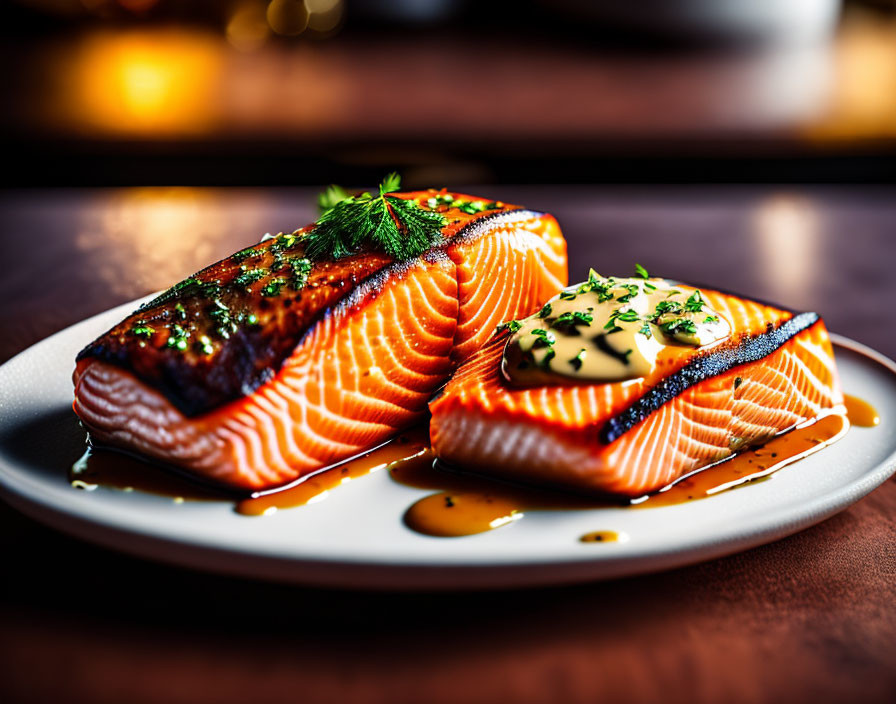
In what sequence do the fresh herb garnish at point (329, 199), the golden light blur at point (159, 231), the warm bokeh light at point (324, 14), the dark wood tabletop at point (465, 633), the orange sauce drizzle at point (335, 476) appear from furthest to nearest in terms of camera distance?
the warm bokeh light at point (324, 14) → the golden light blur at point (159, 231) → the fresh herb garnish at point (329, 199) → the orange sauce drizzle at point (335, 476) → the dark wood tabletop at point (465, 633)

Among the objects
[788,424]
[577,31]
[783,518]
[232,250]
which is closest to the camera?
[783,518]

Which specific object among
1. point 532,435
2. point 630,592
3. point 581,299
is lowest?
point 630,592

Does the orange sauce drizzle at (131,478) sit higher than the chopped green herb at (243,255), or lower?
lower

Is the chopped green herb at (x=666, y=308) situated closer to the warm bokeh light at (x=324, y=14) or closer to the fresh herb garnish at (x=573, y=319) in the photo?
the fresh herb garnish at (x=573, y=319)

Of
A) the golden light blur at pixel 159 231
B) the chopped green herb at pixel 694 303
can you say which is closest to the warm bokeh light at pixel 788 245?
the chopped green herb at pixel 694 303

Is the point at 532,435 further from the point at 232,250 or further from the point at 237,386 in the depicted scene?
the point at 232,250

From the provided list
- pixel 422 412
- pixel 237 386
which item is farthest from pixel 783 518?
pixel 237 386
